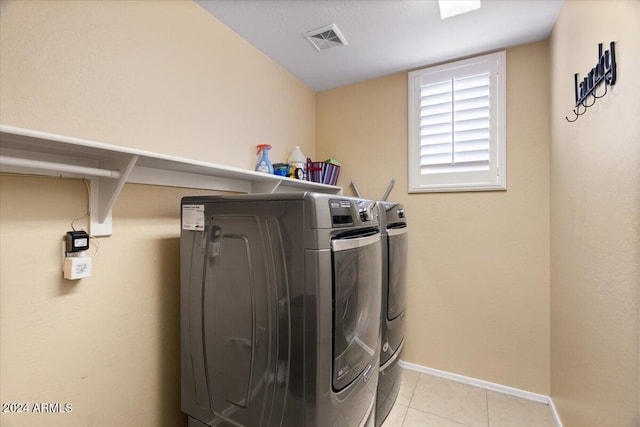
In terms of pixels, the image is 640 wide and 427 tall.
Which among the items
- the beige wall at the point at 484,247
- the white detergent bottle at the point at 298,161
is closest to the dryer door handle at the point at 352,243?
the white detergent bottle at the point at 298,161

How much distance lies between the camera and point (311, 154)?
287 cm

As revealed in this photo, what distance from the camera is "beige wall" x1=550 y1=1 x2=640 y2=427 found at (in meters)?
0.96

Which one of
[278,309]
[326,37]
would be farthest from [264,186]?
[326,37]

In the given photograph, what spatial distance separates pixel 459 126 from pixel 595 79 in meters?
1.05

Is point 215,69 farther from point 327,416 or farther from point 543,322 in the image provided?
point 543,322

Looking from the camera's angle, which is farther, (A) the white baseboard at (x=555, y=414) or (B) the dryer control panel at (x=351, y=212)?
(A) the white baseboard at (x=555, y=414)

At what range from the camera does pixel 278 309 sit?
1053mm

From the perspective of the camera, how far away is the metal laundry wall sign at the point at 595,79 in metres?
1.06

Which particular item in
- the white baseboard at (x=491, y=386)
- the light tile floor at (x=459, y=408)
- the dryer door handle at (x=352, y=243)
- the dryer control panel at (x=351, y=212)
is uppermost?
the dryer control panel at (x=351, y=212)

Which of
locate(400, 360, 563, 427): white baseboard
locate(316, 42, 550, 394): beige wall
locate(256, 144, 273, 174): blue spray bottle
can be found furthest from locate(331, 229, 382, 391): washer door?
locate(400, 360, 563, 427): white baseboard

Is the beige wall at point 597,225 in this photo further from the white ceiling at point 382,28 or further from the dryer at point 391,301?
the dryer at point 391,301

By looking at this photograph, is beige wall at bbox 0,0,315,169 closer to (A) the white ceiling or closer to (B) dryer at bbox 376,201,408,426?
(A) the white ceiling

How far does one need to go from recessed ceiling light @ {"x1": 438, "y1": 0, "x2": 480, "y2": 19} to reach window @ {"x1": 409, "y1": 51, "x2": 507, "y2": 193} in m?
0.60

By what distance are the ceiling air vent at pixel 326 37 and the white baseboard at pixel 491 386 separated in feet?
8.59
